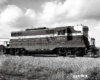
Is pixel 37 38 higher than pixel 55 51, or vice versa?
pixel 37 38

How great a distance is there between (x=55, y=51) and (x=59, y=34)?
7.20 ft

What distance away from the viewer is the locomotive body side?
58.3ft

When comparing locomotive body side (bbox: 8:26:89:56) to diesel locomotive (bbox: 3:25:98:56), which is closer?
diesel locomotive (bbox: 3:25:98:56)

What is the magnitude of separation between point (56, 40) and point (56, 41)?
13 centimetres

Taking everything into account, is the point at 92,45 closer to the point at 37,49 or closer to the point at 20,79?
the point at 37,49

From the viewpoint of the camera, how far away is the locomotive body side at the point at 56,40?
17781 millimetres

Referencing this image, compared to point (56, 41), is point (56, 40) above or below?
above

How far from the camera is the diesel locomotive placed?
17.6 metres

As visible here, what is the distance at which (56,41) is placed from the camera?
62.0 ft

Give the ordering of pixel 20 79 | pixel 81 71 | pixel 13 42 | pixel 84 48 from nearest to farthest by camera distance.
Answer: pixel 20 79 → pixel 81 71 → pixel 84 48 → pixel 13 42

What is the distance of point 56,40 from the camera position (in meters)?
18.9

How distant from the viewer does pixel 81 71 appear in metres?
10.1

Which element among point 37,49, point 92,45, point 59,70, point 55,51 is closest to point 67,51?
point 55,51

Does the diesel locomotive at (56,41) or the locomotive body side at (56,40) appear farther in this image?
the locomotive body side at (56,40)
